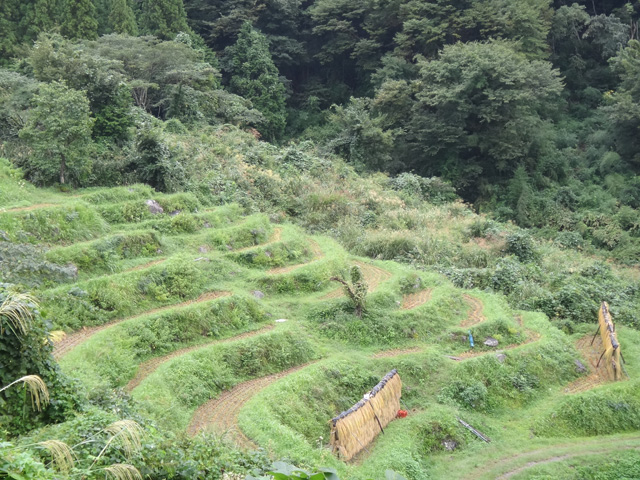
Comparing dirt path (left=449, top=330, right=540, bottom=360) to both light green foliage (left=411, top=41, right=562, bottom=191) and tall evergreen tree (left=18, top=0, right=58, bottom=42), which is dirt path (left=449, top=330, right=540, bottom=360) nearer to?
light green foliage (left=411, top=41, right=562, bottom=191)

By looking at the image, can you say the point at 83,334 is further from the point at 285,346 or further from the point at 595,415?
the point at 595,415

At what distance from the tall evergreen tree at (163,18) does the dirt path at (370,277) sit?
23.3 metres

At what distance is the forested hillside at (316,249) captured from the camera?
31.7ft

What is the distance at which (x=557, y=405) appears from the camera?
13.4 metres

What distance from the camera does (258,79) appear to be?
3778 cm

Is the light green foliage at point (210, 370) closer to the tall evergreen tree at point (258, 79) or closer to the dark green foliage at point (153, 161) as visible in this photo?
the dark green foliage at point (153, 161)

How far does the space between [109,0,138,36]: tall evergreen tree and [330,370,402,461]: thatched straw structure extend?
2851 centimetres

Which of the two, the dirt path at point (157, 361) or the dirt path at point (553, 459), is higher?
the dirt path at point (157, 361)

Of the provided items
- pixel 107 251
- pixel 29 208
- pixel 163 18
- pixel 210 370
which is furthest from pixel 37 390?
pixel 163 18

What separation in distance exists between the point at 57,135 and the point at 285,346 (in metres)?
10.1

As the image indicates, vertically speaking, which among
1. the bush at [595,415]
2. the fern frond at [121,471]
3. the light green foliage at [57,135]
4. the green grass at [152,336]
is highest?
the light green foliage at [57,135]

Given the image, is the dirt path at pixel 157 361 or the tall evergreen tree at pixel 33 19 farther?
the tall evergreen tree at pixel 33 19

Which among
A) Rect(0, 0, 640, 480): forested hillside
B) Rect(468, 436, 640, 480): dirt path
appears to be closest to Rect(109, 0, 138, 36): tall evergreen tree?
Rect(0, 0, 640, 480): forested hillside

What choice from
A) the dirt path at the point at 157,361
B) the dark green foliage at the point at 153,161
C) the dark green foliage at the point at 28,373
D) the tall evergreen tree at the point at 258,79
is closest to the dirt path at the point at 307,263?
the dirt path at the point at 157,361
